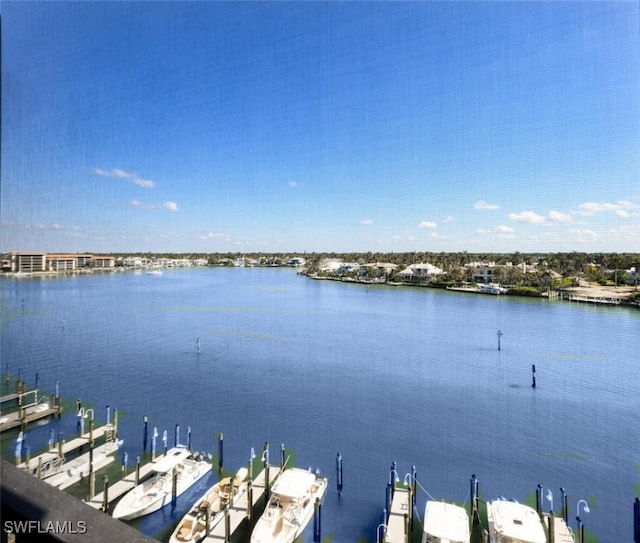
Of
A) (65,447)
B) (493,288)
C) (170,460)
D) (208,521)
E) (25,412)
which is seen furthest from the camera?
(493,288)

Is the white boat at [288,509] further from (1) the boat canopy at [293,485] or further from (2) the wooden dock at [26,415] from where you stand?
(2) the wooden dock at [26,415]

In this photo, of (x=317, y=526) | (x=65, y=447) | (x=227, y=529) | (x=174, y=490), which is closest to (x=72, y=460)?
(x=65, y=447)

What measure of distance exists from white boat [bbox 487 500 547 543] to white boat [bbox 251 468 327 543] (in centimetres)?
108

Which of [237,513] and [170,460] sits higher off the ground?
[170,460]

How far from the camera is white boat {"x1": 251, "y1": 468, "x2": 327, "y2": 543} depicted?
7.16 ft

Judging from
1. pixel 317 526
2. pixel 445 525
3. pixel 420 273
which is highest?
pixel 420 273

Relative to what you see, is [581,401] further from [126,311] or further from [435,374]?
[126,311]

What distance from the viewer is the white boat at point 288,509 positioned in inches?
86.0

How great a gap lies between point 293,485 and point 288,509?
0.48ft

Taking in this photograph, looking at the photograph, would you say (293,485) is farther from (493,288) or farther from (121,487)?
(493,288)

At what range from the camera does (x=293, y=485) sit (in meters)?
2.46

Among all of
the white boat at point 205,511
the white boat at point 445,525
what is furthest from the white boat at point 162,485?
the white boat at point 445,525

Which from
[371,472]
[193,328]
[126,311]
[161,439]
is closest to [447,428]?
[371,472]

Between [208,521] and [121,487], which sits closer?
[208,521]
